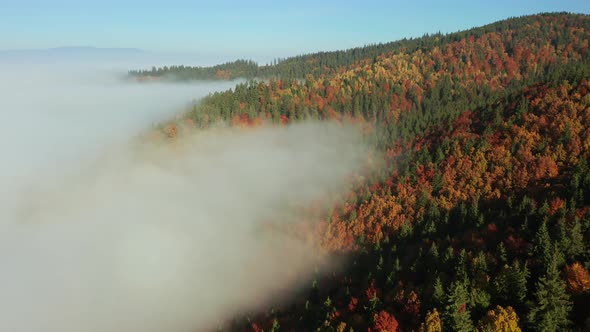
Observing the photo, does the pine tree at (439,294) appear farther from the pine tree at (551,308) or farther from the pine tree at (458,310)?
the pine tree at (551,308)

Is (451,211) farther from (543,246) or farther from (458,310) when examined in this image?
(458,310)

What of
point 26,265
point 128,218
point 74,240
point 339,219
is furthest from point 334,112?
point 26,265

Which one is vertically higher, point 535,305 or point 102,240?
point 535,305

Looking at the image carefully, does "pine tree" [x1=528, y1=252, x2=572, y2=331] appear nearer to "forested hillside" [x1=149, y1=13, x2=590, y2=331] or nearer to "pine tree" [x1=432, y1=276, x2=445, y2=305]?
"forested hillside" [x1=149, y1=13, x2=590, y2=331]

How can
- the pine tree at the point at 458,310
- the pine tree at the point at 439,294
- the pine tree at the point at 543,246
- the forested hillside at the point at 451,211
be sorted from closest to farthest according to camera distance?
1. the pine tree at the point at 458,310
2. the forested hillside at the point at 451,211
3. the pine tree at the point at 439,294
4. the pine tree at the point at 543,246

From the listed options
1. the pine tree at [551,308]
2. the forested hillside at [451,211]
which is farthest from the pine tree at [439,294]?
the pine tree at [551,308]

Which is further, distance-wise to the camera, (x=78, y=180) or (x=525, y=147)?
(x=78, y=180)

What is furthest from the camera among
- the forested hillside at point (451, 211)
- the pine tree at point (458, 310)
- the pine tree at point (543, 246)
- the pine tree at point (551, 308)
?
the pine tree at point (543, 246)

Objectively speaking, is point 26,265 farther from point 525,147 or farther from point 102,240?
point 525,147

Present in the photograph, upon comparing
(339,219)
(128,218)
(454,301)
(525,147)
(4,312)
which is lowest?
(4,312)
